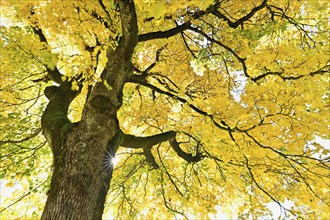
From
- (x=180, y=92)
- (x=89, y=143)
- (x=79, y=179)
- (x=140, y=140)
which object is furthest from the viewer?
(x=180, y=92)

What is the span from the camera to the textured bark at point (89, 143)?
8.80 ft

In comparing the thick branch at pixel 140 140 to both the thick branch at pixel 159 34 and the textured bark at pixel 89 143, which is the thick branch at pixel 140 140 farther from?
the thick branch at pixel 159 34

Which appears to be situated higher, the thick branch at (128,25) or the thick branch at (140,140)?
the thick branch at (128,25)

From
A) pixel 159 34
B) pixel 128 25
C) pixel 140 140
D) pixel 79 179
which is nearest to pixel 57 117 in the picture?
pixel 79 179

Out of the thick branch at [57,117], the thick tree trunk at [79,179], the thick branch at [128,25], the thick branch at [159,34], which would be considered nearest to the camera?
the thick tree trunk at [79,179]

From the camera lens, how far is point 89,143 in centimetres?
311

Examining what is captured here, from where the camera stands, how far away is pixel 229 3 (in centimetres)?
489

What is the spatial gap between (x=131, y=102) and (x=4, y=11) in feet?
12.7

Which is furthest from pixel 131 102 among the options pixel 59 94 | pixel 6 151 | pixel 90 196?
pixel 90 196

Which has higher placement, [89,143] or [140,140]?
[140,140]

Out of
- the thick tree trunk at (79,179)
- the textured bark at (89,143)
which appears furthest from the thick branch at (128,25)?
the thick tree trunk at (79,179)

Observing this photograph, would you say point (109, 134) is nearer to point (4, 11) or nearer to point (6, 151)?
point (6, 151)

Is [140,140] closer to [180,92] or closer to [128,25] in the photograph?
[180,92]

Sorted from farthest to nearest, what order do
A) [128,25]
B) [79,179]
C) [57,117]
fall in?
[57,117] → [128,25] → [79,179]
